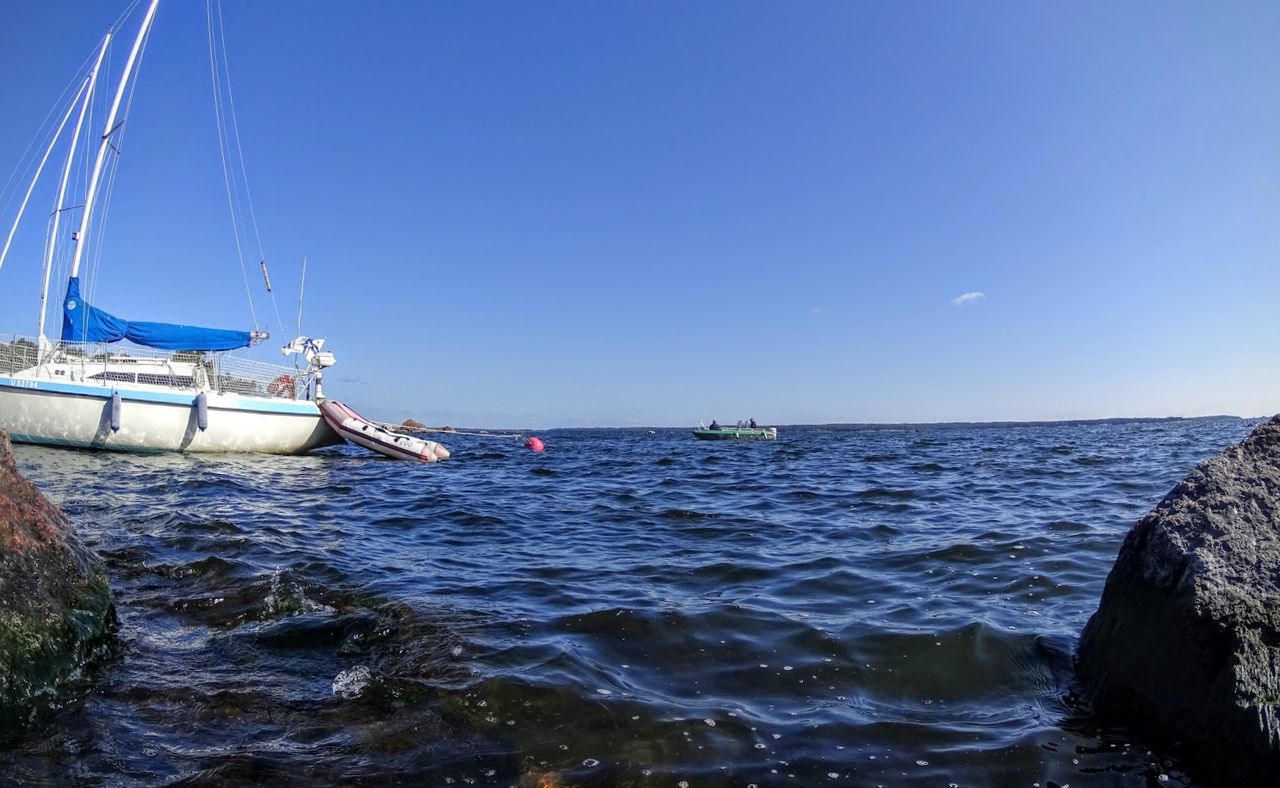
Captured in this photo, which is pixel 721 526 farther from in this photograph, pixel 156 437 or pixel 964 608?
pixel 156 437

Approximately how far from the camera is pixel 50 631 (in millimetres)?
3354

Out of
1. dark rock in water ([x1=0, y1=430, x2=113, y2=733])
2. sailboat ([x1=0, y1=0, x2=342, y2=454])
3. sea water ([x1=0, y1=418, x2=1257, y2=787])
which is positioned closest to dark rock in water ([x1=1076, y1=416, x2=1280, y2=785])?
sea water ([x1=0, y1=418, x2=1257, y2=787])

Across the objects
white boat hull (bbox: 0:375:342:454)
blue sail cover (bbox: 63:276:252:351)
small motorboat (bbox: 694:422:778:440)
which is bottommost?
small motorboat (bbox: 694:422:778:440)

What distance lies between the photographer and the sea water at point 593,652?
290 centimetres

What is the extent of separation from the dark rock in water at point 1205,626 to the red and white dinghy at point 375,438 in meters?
21.7

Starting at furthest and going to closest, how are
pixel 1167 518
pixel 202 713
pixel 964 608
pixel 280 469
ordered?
1. pixel 280 469
2. pixel 964 608
3. pixel 1167 518
4. pixel 202 713

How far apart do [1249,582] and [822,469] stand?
1558 cm

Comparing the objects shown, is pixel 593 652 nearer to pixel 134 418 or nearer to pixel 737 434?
pixel 134 418

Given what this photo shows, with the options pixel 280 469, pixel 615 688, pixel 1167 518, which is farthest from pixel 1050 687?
pixel 280 469

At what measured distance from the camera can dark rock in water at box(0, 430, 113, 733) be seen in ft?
10.0

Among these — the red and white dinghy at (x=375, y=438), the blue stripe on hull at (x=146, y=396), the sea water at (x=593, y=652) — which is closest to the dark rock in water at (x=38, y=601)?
the sea water at (x=593, y=652)

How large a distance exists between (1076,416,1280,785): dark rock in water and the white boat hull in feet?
68.1

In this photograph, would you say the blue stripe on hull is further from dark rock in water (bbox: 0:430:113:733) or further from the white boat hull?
dark rock in water (bbox: 0:430:113:733)

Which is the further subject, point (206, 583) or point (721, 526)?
point (721, 526)
